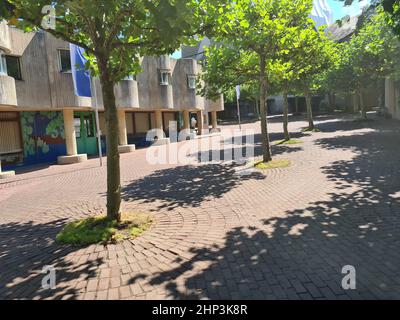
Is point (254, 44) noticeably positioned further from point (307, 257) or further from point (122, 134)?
point (122, 134)

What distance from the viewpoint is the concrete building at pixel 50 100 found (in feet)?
48.6

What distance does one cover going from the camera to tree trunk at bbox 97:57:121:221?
20.3 ft

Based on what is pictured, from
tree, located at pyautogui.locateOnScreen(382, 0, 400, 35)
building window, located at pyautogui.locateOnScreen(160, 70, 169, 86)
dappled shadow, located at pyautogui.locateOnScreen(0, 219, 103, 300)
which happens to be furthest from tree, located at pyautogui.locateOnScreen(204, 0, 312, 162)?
building window, located at pyautogui.locateOnScreen(160, 70, 169, 86)

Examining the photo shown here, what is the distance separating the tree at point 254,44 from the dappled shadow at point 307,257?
5.56 meters

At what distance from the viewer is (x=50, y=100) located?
1600 centimetres

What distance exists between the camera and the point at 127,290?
3.94 metres

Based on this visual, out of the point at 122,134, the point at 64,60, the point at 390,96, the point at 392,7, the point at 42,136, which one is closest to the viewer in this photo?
the point at 392,7

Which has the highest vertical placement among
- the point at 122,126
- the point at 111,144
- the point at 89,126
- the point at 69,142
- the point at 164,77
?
the point at 164,77

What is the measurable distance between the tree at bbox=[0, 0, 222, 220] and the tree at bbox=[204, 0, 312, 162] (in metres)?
3.70

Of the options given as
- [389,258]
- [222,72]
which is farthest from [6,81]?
[389,258]

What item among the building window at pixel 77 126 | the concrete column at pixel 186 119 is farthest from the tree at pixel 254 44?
the concrete column at pixel 186 119

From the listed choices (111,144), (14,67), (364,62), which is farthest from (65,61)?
(364,62)

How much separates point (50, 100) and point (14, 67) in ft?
6.59

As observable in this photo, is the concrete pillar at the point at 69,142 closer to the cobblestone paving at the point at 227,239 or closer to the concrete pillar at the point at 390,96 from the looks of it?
the cobblestone paving at the point at 227,239
